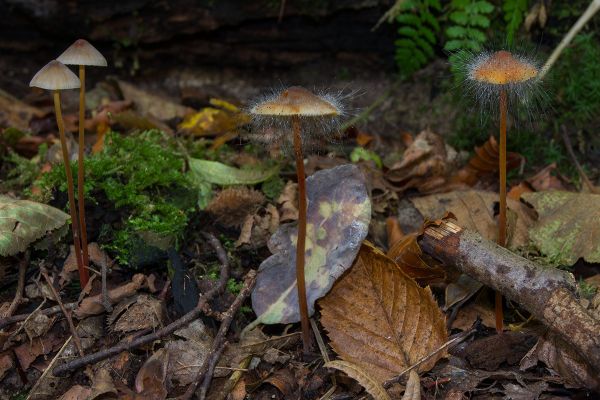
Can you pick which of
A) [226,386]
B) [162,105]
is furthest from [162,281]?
[162,105]

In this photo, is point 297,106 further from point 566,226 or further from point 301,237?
point 566,226

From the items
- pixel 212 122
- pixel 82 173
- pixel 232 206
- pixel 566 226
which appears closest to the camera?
A: pixel 82 173

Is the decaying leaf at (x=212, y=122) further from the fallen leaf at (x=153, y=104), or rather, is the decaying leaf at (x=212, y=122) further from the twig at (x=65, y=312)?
the twig at (x=65, y=312)

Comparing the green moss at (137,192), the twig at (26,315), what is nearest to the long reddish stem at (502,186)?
the green moss at (137,192)

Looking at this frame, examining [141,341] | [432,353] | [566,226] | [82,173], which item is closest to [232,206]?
[82,173]

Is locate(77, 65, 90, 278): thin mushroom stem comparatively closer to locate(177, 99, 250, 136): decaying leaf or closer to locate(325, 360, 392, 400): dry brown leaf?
locate(325, 360, 392, 400): dry brown leaf

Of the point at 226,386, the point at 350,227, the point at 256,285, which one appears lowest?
the point at 226,386

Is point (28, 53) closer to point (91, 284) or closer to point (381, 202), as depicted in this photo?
point (91, 284)
